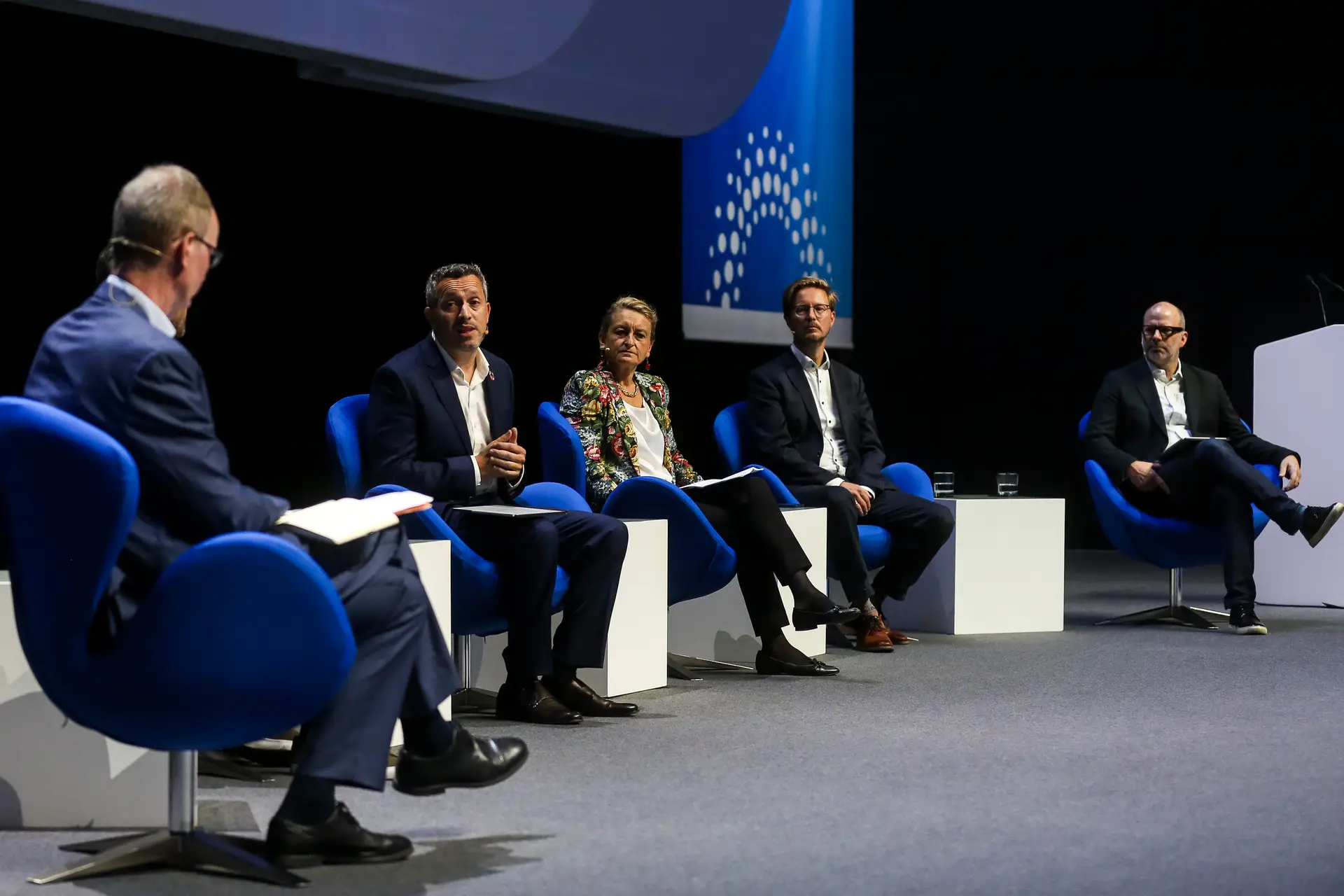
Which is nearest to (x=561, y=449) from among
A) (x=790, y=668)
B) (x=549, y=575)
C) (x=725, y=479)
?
(x=725, y=479)

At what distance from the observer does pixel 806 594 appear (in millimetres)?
4484

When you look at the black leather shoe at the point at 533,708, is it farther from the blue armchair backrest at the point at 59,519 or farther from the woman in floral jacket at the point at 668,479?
the blue armchair backrest at the point at 59,519

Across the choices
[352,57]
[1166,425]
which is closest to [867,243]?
[1166,425]

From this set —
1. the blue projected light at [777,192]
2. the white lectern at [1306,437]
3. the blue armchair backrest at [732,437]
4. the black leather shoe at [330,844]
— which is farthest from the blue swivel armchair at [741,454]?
the black leather shoe at [330,844]

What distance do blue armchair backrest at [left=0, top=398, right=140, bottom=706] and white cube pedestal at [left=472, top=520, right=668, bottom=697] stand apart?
6.76ft

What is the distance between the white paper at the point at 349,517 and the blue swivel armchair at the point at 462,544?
1043 millimetres

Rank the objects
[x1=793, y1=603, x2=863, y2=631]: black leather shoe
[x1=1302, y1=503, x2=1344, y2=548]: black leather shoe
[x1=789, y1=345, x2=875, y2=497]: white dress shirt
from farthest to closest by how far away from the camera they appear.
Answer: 1. [x1=1302, y1=503, x2=1344, y2=548]: black leather shoe
2. [x1=789, y1=345, x2=875, y2=497]: white dress shirt
3. [x1=793, y1=603, x2=863, y2=631]: black leather shoe

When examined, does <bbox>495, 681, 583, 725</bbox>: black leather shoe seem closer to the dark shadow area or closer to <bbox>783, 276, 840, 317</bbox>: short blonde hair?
the dark shadow area

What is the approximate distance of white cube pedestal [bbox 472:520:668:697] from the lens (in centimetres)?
419

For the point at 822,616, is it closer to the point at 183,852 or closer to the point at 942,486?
the point at 942,486

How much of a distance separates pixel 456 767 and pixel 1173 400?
4.38 metres

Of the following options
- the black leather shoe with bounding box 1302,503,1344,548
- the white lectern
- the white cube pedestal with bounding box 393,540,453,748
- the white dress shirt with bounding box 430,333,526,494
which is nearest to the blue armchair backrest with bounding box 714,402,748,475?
the white dress shirt with bounding box 430,333,526,494

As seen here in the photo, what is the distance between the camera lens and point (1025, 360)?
9438 millimetres

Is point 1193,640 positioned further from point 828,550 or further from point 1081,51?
point 1081,51
